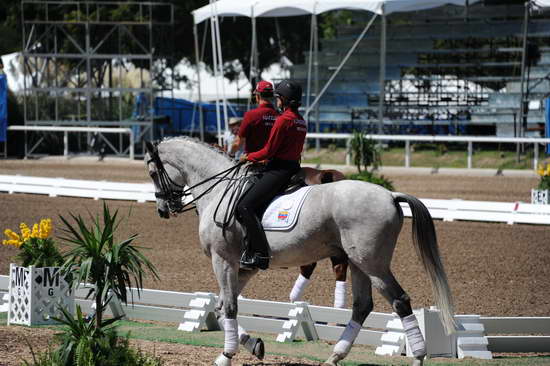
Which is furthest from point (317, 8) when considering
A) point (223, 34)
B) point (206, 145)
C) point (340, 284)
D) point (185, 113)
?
point (206, 145)

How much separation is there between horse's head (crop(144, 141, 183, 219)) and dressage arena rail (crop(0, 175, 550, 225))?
967 cm

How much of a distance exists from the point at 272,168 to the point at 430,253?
151cm

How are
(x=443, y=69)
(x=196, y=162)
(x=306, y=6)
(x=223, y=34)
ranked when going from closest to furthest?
(x=196, y=162)
(x=306, y=6)
(x=443, y=69)
(x=223, y=34)

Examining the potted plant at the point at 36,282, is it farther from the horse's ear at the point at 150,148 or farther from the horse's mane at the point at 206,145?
the horse's mane at the point at 206,145

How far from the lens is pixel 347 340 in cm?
771

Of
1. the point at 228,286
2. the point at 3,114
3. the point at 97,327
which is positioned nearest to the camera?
the point at 97,327

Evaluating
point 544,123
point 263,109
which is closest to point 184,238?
point 263,109

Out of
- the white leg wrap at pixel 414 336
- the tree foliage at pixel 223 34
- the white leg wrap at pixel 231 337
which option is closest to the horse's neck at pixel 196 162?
the white leg wrap at pixel 231 337

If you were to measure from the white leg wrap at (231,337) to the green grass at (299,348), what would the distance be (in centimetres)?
70

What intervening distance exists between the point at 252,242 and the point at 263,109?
4.94 ft

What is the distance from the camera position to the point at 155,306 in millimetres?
10773

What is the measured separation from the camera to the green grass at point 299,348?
8.00m

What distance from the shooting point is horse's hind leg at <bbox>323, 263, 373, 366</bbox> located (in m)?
7.66

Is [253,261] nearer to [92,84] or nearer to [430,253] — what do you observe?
[430,253]
